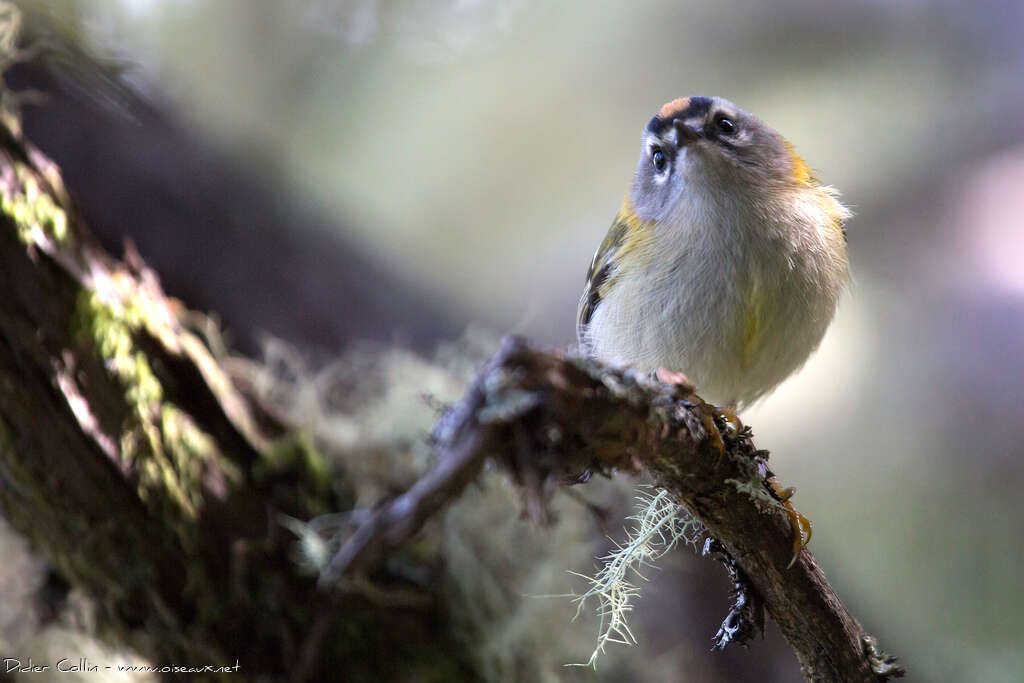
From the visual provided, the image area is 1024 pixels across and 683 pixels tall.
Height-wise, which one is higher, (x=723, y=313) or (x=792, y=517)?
(x=723, y=313)

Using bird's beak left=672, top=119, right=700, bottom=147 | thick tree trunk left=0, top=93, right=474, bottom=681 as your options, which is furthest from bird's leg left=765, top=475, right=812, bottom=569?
thick tree trunk left=0, top=93, right=474, bottom=681

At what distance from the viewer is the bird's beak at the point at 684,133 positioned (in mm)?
1374

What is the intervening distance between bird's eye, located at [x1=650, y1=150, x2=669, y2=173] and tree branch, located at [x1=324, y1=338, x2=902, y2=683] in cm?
73

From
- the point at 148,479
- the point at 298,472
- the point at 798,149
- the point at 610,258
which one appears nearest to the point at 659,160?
the point at 610,258

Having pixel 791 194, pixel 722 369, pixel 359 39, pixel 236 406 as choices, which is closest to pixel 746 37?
pixel 359 39

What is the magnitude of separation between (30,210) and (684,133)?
1248mm

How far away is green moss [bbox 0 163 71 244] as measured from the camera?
1.37 m

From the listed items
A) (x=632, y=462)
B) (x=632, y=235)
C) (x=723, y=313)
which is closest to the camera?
(x=632, y=462)

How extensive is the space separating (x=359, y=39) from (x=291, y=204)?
94 centimetres

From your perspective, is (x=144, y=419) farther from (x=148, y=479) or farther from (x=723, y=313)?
(x=723, y=313)

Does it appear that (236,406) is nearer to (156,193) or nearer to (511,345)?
(156,193)

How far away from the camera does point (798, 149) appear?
9.13 feet

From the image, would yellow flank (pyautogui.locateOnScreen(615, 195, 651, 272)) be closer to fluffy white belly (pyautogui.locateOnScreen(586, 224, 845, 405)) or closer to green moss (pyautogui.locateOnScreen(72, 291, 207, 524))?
fluffy white belly (pyautogui.locateOnScreen(586, 224, 845, 405))

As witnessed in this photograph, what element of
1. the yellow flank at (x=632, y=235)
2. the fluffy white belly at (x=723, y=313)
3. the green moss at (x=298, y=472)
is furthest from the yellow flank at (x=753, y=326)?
the green moss at (x=298, y=472)
